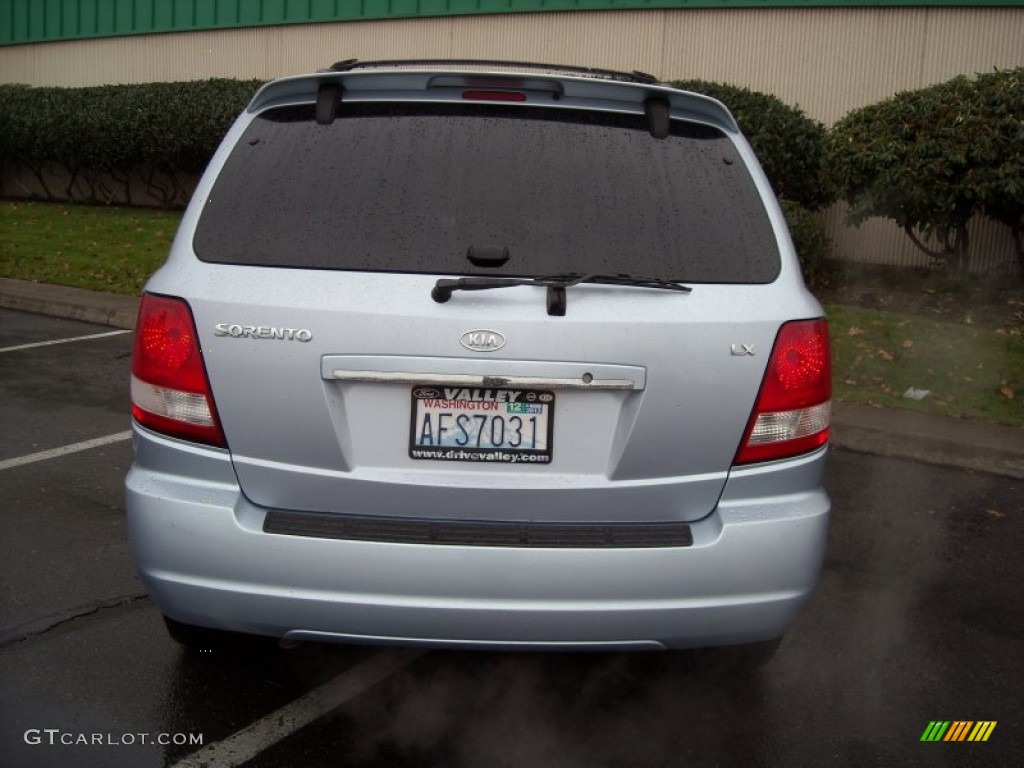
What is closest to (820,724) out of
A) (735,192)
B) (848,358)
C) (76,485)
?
(735,192)

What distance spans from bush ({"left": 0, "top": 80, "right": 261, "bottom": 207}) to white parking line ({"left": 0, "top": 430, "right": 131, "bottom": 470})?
11.3 meters

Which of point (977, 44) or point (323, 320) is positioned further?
point (977, 44)

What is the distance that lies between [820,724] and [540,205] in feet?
5.87

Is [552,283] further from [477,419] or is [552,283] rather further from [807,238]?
[807,238]

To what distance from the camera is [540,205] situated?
3.04 m

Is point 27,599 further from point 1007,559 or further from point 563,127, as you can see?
point 1007,559

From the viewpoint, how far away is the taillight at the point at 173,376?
2910 millimetres

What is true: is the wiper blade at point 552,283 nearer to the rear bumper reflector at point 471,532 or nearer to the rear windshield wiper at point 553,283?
the rear windshield wiper at point 553,283

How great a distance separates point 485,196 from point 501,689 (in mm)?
1548

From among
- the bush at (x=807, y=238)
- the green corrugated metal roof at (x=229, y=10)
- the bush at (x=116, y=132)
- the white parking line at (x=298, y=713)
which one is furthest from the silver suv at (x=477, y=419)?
the bush at (x=116, y=132)

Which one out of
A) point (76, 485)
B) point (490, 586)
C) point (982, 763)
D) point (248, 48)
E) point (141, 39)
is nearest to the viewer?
point (490, 586)

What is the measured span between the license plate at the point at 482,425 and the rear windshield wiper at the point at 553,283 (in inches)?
8.8

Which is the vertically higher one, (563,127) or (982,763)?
(563,127)

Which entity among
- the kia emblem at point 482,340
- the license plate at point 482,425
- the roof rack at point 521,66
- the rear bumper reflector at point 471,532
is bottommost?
the rear bumper reflector at point 471,532
